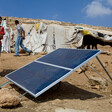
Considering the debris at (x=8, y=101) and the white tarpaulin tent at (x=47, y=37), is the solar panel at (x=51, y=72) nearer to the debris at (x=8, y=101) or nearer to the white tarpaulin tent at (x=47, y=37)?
the debris at (x=8, y=101)

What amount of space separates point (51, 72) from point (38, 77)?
0.94ft

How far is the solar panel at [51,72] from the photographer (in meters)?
3.34

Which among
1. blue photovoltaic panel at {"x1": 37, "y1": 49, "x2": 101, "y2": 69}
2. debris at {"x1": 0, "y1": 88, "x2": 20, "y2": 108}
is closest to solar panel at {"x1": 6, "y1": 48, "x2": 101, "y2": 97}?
blue photovoltaic panel at {"x1": 37, "y1": 49, "x2": 101, "y2": 69}

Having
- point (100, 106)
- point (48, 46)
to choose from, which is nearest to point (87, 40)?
point (48, 46)

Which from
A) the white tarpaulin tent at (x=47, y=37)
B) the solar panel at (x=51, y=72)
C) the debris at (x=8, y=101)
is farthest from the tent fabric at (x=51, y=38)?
the debris at (x=8, y=101)

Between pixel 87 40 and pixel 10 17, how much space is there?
1397 centimetres

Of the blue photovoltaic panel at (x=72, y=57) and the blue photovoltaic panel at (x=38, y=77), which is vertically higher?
the blue photovoltaic panel at (x=72, y=57)

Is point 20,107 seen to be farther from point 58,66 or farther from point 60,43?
Result: point 60,43

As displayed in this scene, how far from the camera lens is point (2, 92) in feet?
10.9

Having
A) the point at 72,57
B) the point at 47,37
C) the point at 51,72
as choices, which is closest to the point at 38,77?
the point at 51,72

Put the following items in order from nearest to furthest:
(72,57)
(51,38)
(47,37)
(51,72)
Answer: (51,72) → (72,57) → (47,37) → (51,38)

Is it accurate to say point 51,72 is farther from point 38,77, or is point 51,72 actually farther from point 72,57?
point 72,57

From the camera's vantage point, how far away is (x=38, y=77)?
3.78 meters

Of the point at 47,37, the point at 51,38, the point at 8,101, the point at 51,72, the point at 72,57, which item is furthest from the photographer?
the point at 51,38
